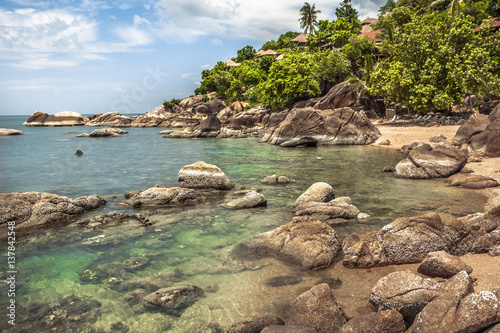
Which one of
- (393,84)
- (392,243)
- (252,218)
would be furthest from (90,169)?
(393,84)

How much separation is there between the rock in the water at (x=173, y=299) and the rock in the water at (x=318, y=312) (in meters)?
2.39

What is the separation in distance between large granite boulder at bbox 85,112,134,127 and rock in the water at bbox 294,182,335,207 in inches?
3391

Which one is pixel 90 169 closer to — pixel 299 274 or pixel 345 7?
pixel 299 274

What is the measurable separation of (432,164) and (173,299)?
17.9m

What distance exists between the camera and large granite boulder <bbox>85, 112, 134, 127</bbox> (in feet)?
311

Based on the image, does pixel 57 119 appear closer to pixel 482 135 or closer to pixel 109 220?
pixel 109 220

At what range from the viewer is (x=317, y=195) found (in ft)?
47.6

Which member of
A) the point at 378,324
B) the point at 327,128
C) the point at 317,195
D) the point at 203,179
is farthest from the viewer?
the point at 327,128

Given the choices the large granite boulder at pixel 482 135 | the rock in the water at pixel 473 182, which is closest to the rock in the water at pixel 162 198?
the rock in the water at pixel 473 182

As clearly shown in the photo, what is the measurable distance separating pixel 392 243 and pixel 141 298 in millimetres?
6736

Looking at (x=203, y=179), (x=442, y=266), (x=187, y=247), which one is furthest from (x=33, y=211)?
(x=442, y=266)

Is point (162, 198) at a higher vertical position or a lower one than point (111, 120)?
lower

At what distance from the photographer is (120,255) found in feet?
33.9

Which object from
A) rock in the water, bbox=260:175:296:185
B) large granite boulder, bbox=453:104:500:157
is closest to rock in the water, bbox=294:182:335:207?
rock in the water, bbox=260:175:296:185
